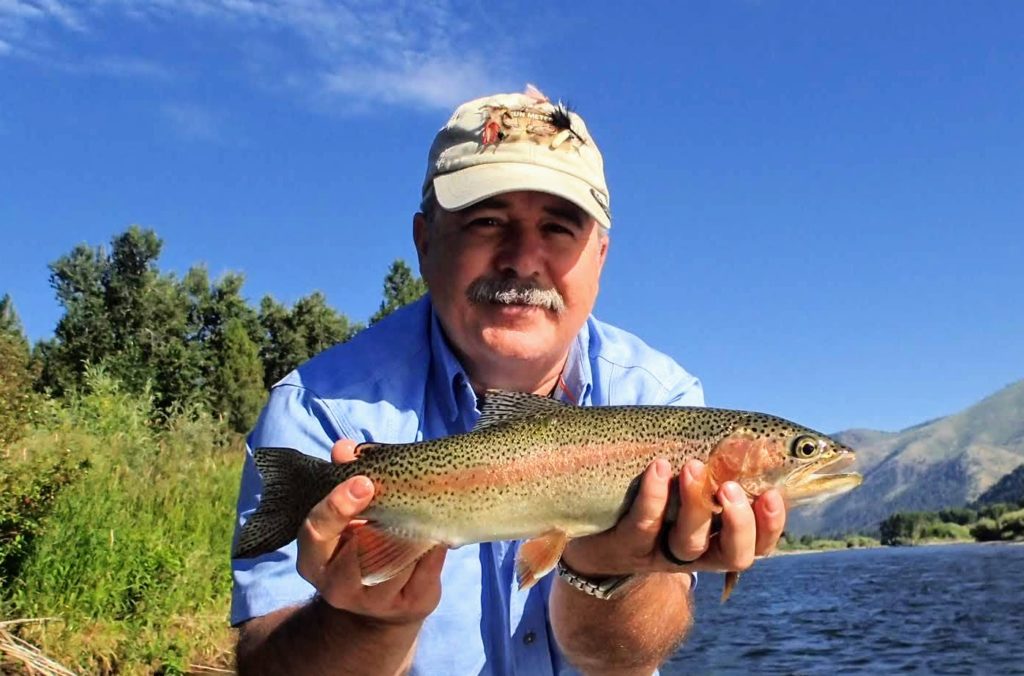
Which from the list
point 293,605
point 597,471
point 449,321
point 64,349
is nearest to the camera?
point 597,471

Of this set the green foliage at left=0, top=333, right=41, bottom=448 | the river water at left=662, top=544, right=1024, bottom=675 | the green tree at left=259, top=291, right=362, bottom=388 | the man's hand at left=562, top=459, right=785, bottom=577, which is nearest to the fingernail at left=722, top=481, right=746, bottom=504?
the man's hand at left=562, top=459, right=785, bottom=577

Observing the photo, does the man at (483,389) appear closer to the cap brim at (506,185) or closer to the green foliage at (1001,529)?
the cap brim at (506,185)

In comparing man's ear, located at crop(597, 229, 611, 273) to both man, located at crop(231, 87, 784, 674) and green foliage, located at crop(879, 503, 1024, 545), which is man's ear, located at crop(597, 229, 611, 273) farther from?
green foliage, located at crop(879, 503, 1024, 545)

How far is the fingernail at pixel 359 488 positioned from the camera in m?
3.21

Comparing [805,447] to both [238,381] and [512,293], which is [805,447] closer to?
[512,293]

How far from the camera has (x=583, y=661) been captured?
405 cm

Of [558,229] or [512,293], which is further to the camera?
[558,229]

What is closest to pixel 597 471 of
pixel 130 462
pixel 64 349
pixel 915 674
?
pixel 130 462

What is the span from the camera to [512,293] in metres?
4.11

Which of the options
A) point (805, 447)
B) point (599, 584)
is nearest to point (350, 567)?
point (599, 584)

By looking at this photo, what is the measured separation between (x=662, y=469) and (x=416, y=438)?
1413 mm

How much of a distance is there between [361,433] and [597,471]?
1.26 metres

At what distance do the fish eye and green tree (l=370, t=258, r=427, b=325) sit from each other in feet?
110

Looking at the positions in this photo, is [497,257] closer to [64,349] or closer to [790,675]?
[790,675]
